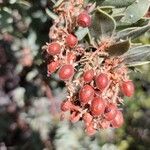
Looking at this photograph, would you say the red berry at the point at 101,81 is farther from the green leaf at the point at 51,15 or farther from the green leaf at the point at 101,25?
the green leaf at the point at 51,15

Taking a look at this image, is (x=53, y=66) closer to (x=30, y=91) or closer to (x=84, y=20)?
(x=84, y=20)

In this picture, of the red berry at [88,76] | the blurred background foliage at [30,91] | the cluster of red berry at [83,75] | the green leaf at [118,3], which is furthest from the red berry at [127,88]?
the blurred background foliage at [30,91]

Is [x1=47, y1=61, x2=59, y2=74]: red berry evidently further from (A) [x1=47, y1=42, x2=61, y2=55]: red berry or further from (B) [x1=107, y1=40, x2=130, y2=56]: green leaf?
(B) [x1=107, y1=40, x2=130, y2=56]: green leaf

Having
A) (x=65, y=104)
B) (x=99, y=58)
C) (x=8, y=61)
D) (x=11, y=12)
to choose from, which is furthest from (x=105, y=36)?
(x=8, y=61)

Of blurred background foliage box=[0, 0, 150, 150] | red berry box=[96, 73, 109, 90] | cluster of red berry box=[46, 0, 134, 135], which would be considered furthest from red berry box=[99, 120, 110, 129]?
blurred background foliage box=[0, 0, 150, 150]

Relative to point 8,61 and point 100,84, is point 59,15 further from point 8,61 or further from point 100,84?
point 8,61

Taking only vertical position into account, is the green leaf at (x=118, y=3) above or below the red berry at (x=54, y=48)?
above
